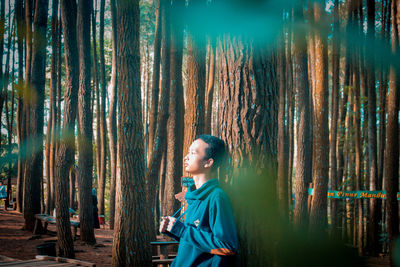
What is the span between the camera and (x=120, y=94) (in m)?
5.65

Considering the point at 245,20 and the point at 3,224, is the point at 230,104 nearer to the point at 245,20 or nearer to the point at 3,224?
the point at 245,20

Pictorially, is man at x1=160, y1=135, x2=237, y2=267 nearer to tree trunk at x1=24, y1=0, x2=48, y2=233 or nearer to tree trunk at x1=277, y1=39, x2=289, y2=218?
tree trunk at x1=277, y1=39, x2=289, y2=218

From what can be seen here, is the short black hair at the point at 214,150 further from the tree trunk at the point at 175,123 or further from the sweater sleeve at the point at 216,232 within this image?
the tree trunk at the point at 175,123

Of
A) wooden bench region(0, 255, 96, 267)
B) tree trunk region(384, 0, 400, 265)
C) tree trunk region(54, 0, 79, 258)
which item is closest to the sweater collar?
wooden bench region(0, 255, 96, 267)

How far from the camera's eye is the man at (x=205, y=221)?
6.72 ft

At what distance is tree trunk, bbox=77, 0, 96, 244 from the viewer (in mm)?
9266

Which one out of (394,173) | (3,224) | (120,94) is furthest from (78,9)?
(394,173)

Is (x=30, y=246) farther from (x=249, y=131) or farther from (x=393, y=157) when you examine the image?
(x=393, y=157)

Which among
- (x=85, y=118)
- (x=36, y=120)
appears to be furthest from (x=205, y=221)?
(x=36, y=120)

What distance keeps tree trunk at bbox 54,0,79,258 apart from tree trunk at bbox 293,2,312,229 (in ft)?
18.9

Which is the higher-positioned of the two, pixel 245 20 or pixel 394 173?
pixel 245 20

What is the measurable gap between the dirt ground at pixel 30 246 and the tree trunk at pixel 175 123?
2034mm

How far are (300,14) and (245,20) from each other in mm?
9536

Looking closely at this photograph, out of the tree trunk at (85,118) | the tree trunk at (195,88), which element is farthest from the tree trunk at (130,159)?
the tree trunk at (85,118)
